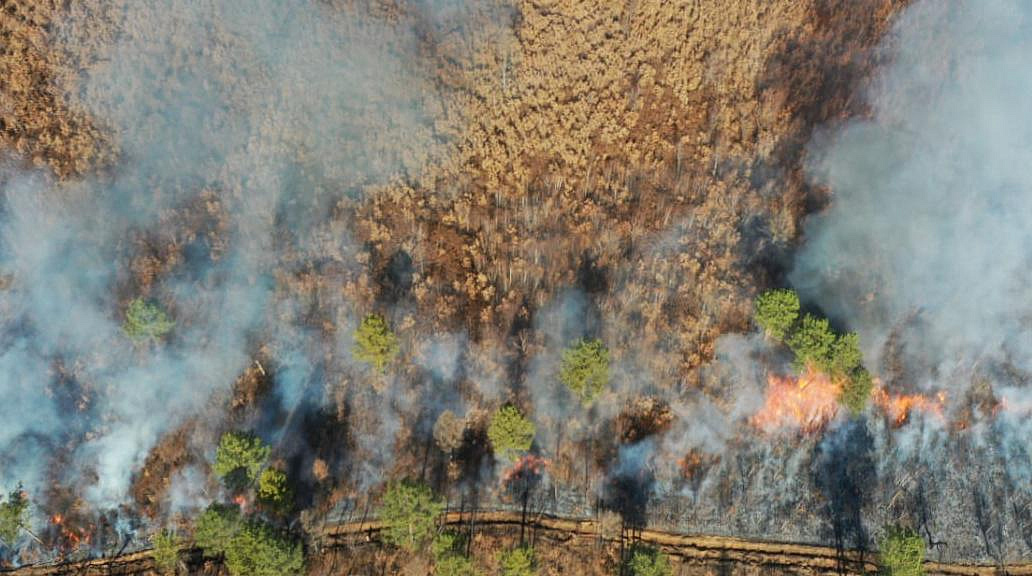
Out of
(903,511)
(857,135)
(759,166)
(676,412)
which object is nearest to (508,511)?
(676,412)

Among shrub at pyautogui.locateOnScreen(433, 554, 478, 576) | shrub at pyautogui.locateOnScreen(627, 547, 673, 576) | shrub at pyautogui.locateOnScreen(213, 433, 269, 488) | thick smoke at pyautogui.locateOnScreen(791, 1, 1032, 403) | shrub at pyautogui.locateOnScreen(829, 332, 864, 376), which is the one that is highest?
thick smoke at pyautogui.locateOnScreen(791, 1, 1032, 403)

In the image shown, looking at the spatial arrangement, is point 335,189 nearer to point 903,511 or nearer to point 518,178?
point 518,178

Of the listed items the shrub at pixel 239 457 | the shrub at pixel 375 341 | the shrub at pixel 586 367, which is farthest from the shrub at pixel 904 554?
the shrub at pixel 239 457

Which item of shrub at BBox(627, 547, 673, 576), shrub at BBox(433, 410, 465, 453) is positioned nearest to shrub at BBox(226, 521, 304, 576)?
shrub at BBox(433, 410, 465, 453)

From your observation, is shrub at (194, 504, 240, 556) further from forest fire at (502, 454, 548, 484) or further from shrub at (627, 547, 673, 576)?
shrub at (627, 547, 673, 576)

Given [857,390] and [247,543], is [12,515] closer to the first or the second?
[247,543]

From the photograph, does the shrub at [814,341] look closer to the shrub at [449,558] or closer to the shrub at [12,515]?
the shrub at [449,558]

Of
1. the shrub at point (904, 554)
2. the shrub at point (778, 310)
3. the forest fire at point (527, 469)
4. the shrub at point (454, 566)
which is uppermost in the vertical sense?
the shrub at point (778, 310)

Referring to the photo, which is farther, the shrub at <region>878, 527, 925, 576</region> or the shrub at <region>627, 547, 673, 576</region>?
the shrub at <region>878, 527, 925, 576</region>
